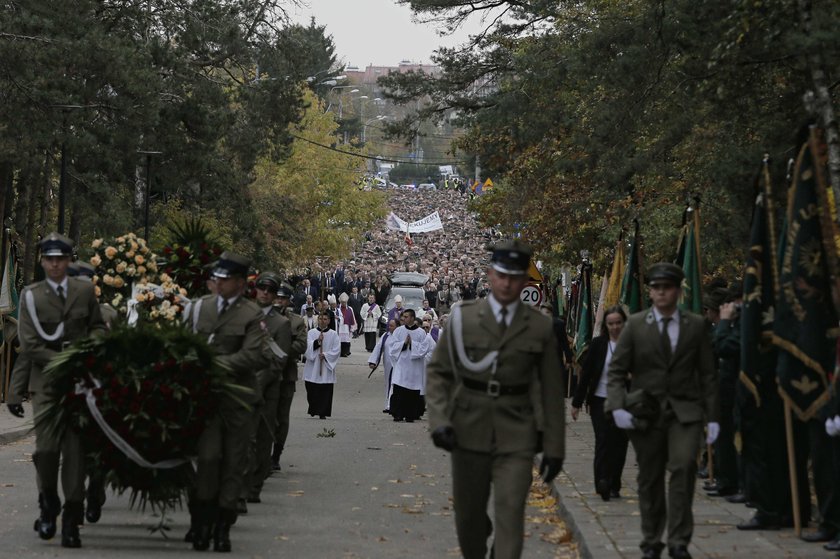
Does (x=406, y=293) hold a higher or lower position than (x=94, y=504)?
higher

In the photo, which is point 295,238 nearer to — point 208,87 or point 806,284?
point 208,87

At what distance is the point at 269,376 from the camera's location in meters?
15.4

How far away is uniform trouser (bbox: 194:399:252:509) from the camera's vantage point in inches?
449

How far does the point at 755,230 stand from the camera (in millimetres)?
12117

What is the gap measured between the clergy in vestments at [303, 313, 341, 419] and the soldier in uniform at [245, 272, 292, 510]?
10.8 meters

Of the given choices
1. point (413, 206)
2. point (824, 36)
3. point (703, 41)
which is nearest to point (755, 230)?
point (824, 36)

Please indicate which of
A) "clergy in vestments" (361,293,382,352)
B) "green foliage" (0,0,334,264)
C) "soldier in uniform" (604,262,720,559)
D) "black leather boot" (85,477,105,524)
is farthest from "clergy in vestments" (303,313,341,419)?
"clergy in vestments" (361,293,382,352)

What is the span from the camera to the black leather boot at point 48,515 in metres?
11.6

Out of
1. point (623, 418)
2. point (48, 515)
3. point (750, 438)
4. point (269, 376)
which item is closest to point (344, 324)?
point (269, 376)

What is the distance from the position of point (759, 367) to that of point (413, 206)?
14202 centimetres

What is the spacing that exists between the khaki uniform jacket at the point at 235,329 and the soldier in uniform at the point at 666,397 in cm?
262

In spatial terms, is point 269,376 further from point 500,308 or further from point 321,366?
point 321,366

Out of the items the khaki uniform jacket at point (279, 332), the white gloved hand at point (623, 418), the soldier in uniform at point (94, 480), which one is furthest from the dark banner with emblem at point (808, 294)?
the khaki uniform jacket at point (279, 332)

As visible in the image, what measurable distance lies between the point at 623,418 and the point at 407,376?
18825 millimetres
